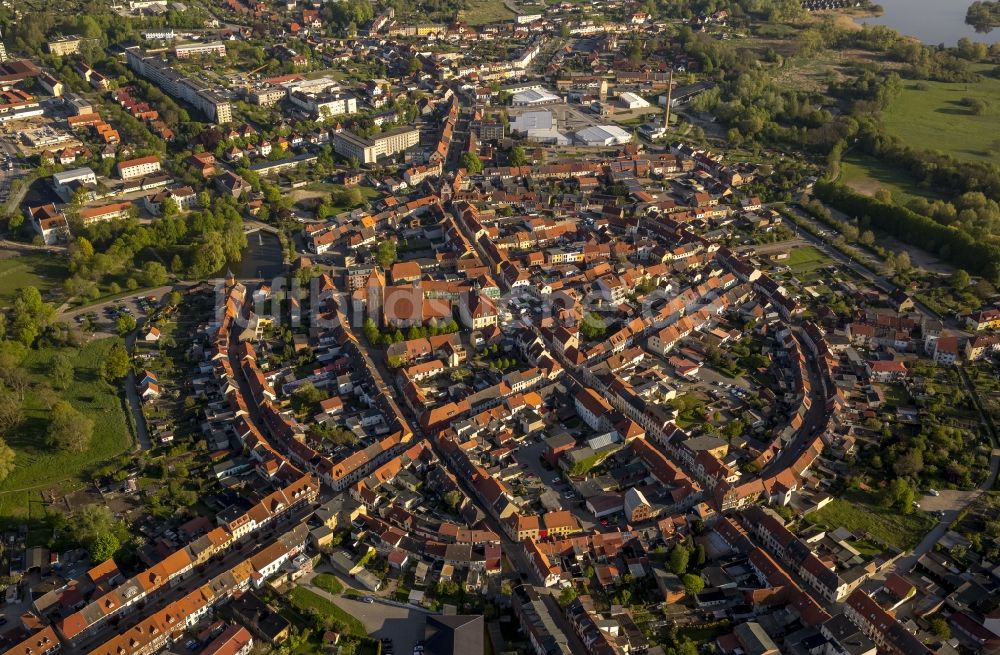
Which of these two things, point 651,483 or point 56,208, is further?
point 56,208

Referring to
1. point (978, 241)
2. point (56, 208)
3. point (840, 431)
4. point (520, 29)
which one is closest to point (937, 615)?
point (840, 431)

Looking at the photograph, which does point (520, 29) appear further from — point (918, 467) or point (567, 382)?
point (918, 467)

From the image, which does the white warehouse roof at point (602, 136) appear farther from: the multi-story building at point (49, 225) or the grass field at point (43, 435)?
the grass field at point (43, 435)

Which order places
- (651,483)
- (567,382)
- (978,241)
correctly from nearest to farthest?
(651,483)
(567,382)
(978,241)

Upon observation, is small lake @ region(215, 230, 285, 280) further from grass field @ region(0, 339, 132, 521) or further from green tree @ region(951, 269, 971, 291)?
green tree @ region(951, 269, 971, 291)

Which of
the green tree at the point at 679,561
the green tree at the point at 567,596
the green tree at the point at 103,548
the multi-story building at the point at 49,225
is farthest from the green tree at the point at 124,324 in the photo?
the green tree at the point at 679,561

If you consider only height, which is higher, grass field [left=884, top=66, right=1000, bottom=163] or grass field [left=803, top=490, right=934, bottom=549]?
grass field [left=884, top=66, right=1000, bottom=163]

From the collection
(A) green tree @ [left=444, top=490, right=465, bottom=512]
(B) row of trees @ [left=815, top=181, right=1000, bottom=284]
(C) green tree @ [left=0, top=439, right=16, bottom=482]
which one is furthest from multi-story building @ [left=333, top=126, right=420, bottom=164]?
(A) green tree @ [left=444, top=490, right=465, bottom=512]

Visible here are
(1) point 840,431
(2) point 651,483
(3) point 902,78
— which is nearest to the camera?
(2) point 651,483
